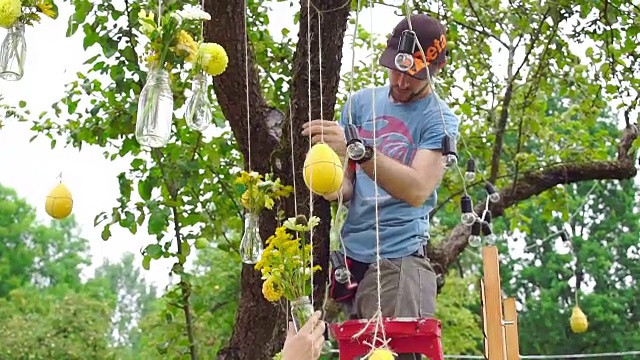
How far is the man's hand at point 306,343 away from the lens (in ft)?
4.35

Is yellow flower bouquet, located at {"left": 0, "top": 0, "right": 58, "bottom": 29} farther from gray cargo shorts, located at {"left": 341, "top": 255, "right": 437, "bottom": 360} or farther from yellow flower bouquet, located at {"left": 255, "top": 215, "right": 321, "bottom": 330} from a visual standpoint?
gray cargo shorts, located at {"left": 341, "top": 255, "right": 437, "bottom": 360}

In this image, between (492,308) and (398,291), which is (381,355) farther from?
(492,308)

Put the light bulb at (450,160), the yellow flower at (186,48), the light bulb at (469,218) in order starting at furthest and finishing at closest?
Result: the light bulb at (469,218)
the light bulb at (450,160)
the yellow flower at (186,48)

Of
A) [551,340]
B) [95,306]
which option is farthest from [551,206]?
[551,340]

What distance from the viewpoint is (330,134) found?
5.28 feet

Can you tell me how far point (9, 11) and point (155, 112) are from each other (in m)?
0.24

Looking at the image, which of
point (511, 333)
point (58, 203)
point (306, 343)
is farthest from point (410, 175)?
point (511, 333)

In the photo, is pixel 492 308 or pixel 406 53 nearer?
pixel 406 53

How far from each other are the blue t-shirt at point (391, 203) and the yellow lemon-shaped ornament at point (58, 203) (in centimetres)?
55

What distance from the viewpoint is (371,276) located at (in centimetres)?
182

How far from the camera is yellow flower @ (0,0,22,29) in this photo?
121 centimetres

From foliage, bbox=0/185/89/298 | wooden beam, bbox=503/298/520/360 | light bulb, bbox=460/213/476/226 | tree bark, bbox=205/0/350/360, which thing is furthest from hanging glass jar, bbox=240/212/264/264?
foliage, bbox=0/185/89/298

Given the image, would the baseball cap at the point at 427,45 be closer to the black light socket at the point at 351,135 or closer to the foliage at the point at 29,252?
the black light socket at the point at 351,135

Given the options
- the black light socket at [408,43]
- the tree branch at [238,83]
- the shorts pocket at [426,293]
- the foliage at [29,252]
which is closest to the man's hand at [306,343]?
the black light socket at [408,43]
